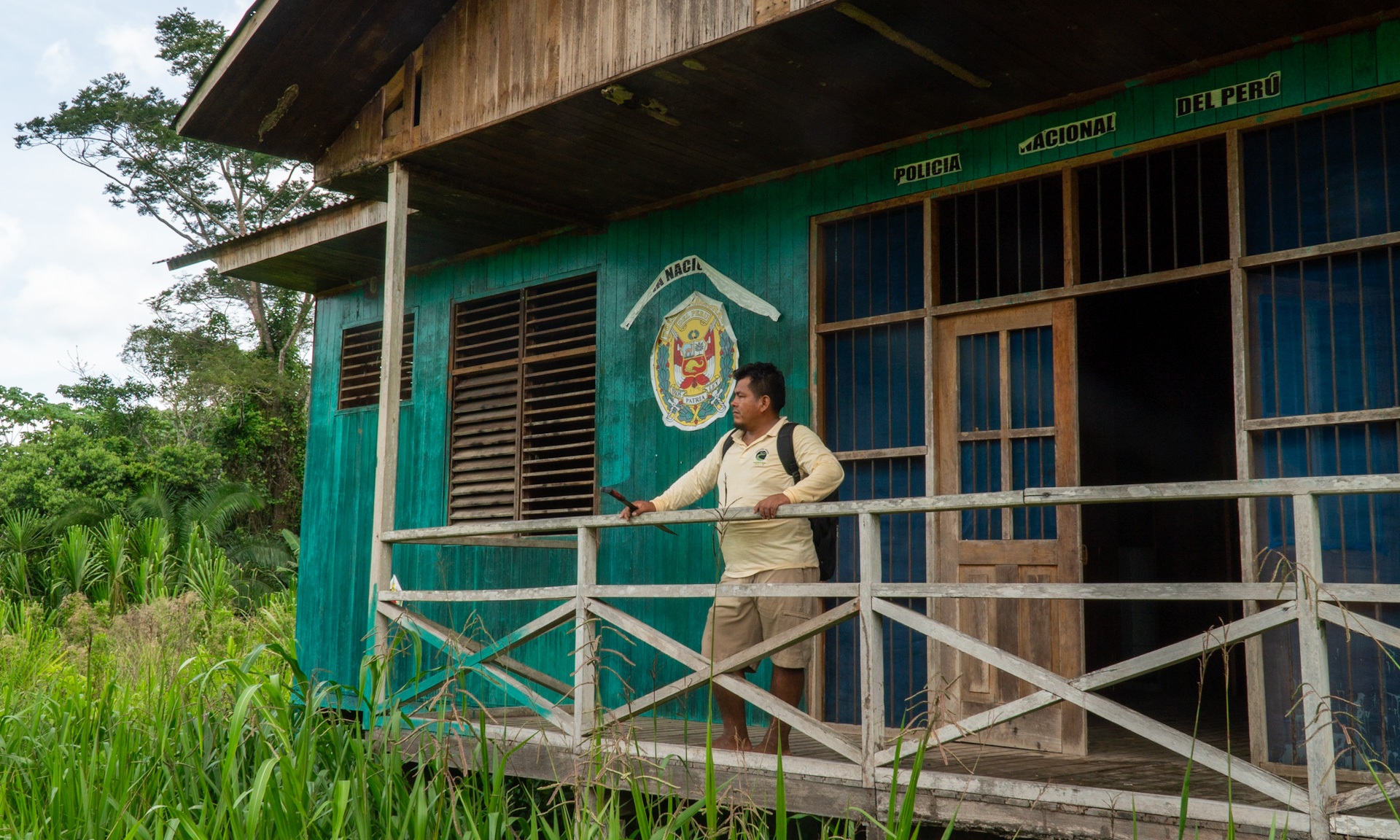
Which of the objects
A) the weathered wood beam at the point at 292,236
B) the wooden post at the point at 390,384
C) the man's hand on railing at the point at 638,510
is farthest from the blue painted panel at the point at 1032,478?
the weathered wood beam at the point at 292,236

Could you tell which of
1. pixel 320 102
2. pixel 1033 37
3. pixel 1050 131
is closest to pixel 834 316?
pixel 1050 131

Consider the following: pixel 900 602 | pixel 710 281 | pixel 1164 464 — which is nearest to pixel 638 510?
pixel 900 602

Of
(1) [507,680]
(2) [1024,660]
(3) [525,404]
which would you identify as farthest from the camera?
(3) [525,404]

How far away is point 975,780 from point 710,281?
3879mm

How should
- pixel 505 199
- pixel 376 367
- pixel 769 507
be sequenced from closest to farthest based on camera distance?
pixel 769 507, pixel 505 199, pixel 376 367

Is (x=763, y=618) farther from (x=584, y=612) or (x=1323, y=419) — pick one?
(x=1323, y=419)

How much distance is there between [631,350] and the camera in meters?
7.87

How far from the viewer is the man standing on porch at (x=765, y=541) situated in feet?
17.1

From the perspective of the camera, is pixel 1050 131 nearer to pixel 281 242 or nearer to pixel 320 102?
pixel 320 102

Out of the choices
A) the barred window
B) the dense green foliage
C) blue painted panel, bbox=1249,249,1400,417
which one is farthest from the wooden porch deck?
the dense green foliage

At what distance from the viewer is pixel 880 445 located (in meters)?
6.57

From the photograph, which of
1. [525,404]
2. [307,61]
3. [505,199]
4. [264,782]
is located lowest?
[264,782]

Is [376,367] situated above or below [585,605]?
above

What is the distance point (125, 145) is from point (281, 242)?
1989 centimetres
